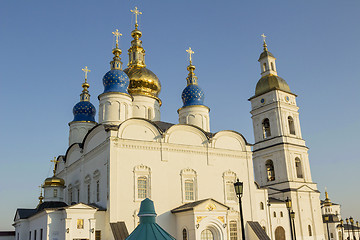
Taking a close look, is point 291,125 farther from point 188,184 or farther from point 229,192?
point 188,184

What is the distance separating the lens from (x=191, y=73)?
24.5 metres

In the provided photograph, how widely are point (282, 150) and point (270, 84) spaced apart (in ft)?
17.2

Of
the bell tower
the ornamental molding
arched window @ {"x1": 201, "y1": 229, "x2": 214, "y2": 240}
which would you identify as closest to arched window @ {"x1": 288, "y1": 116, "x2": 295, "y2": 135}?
the bell tower

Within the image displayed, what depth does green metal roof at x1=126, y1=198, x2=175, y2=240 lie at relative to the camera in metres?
4.28

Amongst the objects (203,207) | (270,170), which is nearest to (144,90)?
(203,207)

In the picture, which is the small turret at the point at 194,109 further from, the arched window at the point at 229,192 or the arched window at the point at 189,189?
the arched window at the point at 189,189

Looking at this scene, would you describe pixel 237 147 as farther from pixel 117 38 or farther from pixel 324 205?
pixel 324 205

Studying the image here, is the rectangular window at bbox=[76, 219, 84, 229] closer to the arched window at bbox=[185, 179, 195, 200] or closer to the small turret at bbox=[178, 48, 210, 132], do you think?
the arched window at bbox=[185, 179, 195, 200]

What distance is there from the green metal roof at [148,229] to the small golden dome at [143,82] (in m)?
17.8

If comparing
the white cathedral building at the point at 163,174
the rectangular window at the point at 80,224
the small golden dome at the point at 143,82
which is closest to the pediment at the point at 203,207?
the white cathedral building at the point at 163,174

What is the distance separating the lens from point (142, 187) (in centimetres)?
1703

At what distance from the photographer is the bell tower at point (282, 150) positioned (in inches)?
979

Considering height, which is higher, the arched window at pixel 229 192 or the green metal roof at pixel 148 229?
the arched window at pixel 229 192

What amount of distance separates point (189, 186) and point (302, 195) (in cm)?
1062
